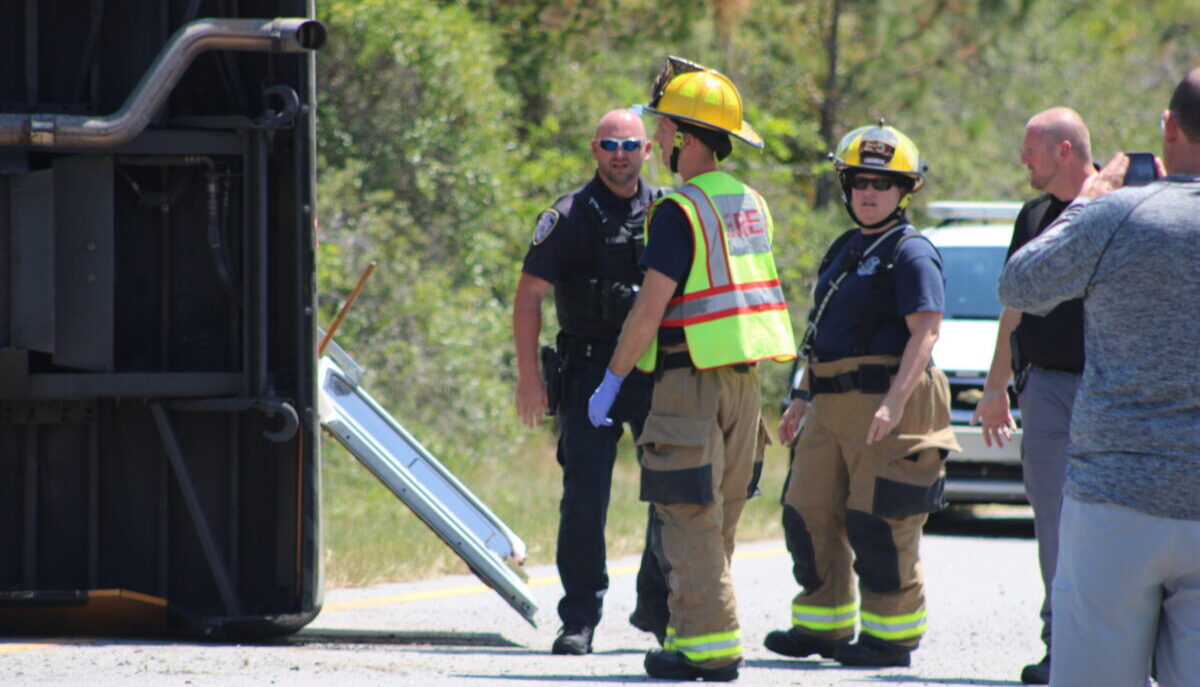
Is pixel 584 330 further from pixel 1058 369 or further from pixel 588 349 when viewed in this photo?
pixel 1058 369

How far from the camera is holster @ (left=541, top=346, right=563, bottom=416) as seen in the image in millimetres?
6719

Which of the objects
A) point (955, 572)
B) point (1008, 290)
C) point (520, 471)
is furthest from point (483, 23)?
point (1008, 290)

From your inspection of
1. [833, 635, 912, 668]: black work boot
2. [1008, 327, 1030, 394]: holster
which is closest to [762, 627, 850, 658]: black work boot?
[833, 635, 912, 668]: black work boot

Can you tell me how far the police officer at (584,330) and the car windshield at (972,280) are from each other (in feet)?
16.7

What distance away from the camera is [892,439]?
6207 millimetres

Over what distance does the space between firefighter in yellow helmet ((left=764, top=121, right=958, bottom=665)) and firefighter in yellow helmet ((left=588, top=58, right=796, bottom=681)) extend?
20.4 inches

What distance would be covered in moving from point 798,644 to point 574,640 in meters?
0.88

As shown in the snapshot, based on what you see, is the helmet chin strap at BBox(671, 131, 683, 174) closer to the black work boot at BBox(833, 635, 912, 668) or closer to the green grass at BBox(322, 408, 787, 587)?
the black work boot at BBox(833, 635, 912, 668)

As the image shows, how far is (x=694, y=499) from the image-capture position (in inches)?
223

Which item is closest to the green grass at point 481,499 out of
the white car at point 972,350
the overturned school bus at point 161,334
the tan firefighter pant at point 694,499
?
the white car at point 972,350

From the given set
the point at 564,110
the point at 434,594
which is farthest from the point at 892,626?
the point at 564,110

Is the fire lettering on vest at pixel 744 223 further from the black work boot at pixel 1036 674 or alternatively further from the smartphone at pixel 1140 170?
the black work boot at pixel 1036 674

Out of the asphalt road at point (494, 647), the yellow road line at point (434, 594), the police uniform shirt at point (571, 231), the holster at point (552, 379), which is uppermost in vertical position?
the police uniform shirt at point (571, 231)

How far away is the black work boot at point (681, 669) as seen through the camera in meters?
5.72
